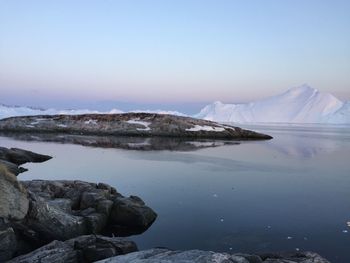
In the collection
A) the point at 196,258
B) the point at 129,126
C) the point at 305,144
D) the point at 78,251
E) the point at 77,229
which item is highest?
the point at 129,126

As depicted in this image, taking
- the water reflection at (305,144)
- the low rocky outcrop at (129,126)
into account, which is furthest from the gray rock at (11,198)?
the low rocky outcrop at (129,126)

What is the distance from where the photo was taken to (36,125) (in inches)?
2486

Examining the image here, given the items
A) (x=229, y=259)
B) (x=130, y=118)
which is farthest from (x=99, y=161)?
(x=130, y=118)

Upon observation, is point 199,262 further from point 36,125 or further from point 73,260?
point 36,125

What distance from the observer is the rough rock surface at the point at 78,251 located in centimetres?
807

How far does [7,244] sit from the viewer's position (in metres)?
8.63

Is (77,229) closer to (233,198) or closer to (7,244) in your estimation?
(7,244)

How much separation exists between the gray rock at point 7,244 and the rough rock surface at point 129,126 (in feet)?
154

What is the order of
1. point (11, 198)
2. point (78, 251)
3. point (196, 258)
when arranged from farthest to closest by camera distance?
point (11, 198), point (78, 251), point (196, 258)

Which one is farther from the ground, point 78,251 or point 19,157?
point 19,157

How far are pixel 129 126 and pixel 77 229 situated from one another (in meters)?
47.2

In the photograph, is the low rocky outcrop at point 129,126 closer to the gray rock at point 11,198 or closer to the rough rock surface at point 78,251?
the gray rock at point 11,198

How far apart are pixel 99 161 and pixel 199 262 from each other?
66.3ft

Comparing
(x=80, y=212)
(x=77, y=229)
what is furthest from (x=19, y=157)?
(x=77, y=229)
